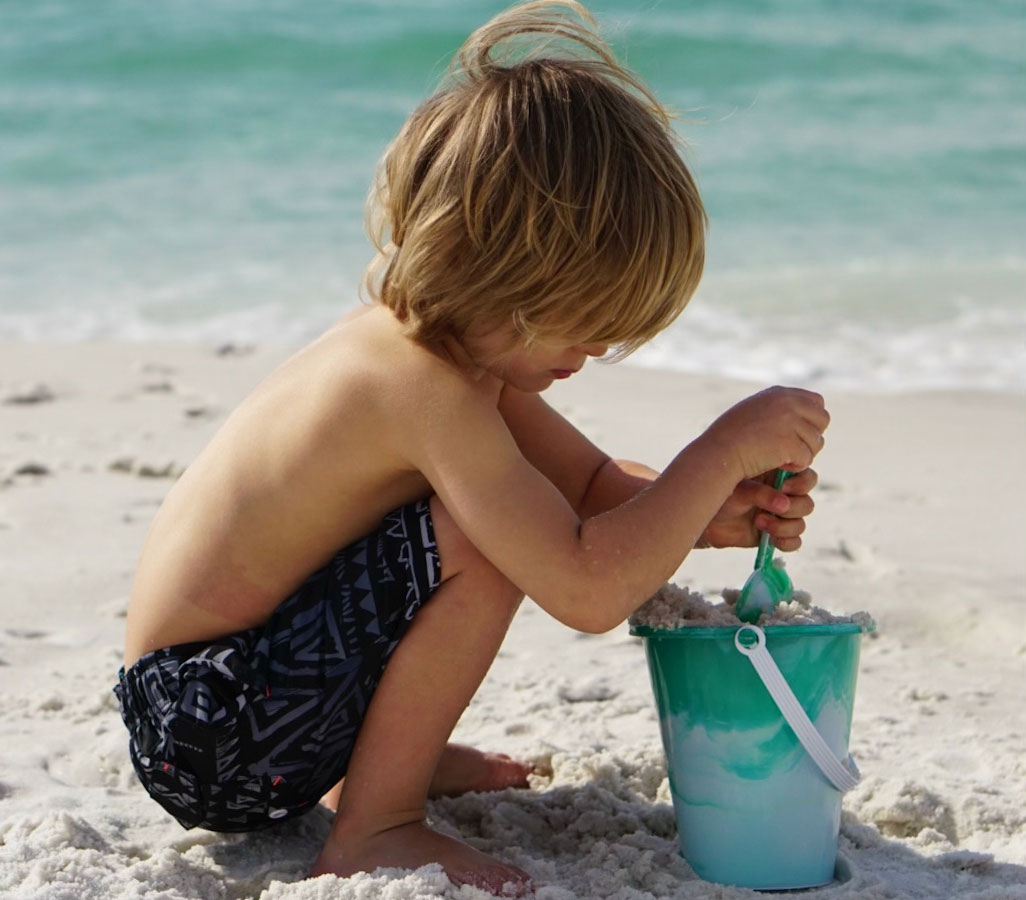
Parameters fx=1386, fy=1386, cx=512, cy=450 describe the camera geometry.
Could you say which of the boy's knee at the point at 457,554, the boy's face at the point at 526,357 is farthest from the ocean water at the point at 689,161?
the boy's knee at the point at 457,554

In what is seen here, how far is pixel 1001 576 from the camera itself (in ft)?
9.13

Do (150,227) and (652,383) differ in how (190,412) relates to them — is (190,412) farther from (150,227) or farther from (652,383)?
(150,227)

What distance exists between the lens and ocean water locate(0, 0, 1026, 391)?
18.7 feet

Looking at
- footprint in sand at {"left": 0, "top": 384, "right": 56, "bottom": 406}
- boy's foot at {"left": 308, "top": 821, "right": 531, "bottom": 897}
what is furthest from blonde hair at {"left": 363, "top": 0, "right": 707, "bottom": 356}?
footprint in sand at {"left": 0, "top": 384, "right": 56, "bottom": 406}

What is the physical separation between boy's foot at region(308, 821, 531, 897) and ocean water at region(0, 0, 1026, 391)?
3.53ft

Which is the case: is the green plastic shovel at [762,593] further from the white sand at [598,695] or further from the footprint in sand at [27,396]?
the footprint in sand at [27,396]

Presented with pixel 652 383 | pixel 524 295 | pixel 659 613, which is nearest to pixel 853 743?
pixel 659 613

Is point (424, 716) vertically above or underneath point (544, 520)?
underneath

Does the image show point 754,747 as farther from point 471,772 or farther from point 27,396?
point 27,396

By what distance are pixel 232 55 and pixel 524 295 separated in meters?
9.88

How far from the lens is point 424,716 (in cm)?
168

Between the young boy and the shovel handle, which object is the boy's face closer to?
the young boy

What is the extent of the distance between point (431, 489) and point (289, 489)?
7.0 inches

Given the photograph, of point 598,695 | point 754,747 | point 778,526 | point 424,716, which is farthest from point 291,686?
point 598,695
